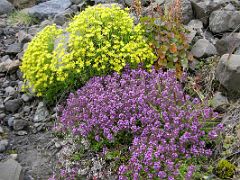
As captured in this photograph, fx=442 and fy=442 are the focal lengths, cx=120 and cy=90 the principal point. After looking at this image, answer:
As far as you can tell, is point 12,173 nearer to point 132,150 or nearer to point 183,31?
point 132,150

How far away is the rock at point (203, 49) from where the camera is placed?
5.56 metres

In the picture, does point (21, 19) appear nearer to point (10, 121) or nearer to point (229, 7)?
point (10, 121)

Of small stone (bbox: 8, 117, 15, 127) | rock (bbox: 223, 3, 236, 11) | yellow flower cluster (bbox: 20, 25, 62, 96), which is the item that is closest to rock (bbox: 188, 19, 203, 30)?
rock (bbox: 223, 3, 236, 11)

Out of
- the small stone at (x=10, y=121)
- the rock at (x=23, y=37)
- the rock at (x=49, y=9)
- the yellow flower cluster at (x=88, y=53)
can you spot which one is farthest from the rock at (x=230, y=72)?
the rock at (x=49, y=9)

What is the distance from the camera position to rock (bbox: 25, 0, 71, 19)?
25.7ft

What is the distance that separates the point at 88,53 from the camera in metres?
5.11

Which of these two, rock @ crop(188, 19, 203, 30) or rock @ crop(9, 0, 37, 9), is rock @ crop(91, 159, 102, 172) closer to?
rock @ crop(188, 19, 203, 30)

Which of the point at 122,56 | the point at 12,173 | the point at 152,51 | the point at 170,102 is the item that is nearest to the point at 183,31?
the point at 152,51

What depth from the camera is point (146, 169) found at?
3.93 m

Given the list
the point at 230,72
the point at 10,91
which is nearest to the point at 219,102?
the point at 230,72

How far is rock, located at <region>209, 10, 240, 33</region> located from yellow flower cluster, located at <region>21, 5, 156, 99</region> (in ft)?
3.72

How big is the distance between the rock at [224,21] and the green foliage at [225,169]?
2355 millimetres

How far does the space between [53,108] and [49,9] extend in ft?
9.90

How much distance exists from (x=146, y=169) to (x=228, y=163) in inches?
30.9
